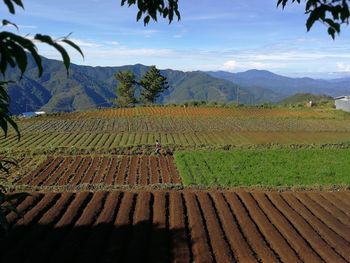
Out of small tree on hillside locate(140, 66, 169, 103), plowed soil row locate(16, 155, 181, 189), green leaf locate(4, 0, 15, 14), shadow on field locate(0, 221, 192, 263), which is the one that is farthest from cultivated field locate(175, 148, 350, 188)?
small tree on hillside locate(140, 66, 169, 103)

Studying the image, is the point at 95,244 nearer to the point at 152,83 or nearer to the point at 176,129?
the point at 176,129

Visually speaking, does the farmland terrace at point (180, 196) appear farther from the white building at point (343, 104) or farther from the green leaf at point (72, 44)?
the white building at point (343, 104)

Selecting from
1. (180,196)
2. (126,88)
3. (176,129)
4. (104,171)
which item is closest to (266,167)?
(104,171)

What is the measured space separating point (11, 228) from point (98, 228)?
3030 mm

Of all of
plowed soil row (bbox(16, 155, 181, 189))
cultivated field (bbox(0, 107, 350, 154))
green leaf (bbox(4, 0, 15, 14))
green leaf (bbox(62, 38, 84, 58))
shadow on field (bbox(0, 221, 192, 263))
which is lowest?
cultivated field (bbox(0, 107, 350, 154))

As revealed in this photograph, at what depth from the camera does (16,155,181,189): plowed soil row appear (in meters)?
25.9

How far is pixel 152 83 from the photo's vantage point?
8819cm

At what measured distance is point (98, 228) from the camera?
14.3 metres

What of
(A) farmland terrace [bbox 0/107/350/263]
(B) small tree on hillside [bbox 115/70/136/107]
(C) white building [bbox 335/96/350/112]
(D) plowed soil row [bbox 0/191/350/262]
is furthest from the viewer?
(B) small tree on hillside [bbox 115/70/136/107]

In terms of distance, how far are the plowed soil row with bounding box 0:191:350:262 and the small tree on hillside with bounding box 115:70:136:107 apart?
2902 inches

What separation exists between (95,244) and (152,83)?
252 feet

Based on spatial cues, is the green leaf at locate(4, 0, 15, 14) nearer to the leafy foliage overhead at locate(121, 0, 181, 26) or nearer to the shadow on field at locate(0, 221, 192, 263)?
the leafy foliage overhead at locate(121, 0, 181, 26)

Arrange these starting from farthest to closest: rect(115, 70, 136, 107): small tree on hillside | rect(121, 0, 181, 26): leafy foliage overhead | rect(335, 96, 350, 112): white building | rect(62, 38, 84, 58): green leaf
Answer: rect(115, 70, 136, 107): small tree on hillside < rect(335, 96, 350, 112): white building < rect(121, 0, 181, 26): leafy foliage overhead < rect(62, 38, 84, 58): green leaf

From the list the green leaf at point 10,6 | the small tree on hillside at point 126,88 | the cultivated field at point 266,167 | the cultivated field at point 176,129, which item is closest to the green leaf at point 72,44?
the green leaf at point 10,6
